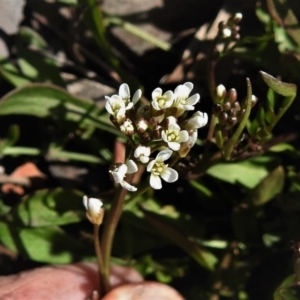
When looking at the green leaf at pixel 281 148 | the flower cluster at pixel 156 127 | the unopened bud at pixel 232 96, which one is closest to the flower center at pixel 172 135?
the flower cluster at pixel 156 127

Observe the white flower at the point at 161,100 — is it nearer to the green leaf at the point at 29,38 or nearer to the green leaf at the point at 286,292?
the green leaf at the point at 286,292

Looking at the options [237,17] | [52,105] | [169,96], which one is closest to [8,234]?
[52,105]

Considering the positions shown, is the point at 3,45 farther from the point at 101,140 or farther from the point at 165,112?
the point at 165,112

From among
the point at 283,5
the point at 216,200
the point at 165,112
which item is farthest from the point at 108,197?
the point at 283,5

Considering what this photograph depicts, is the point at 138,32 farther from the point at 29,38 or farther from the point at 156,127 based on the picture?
the point at 156,127

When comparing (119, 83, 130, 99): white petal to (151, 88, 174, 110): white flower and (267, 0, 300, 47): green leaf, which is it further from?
(267, 0, 300, 47): green leaf

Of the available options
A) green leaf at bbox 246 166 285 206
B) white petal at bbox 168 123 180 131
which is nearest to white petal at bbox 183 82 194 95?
white petal at bbox 168 123 180 131
